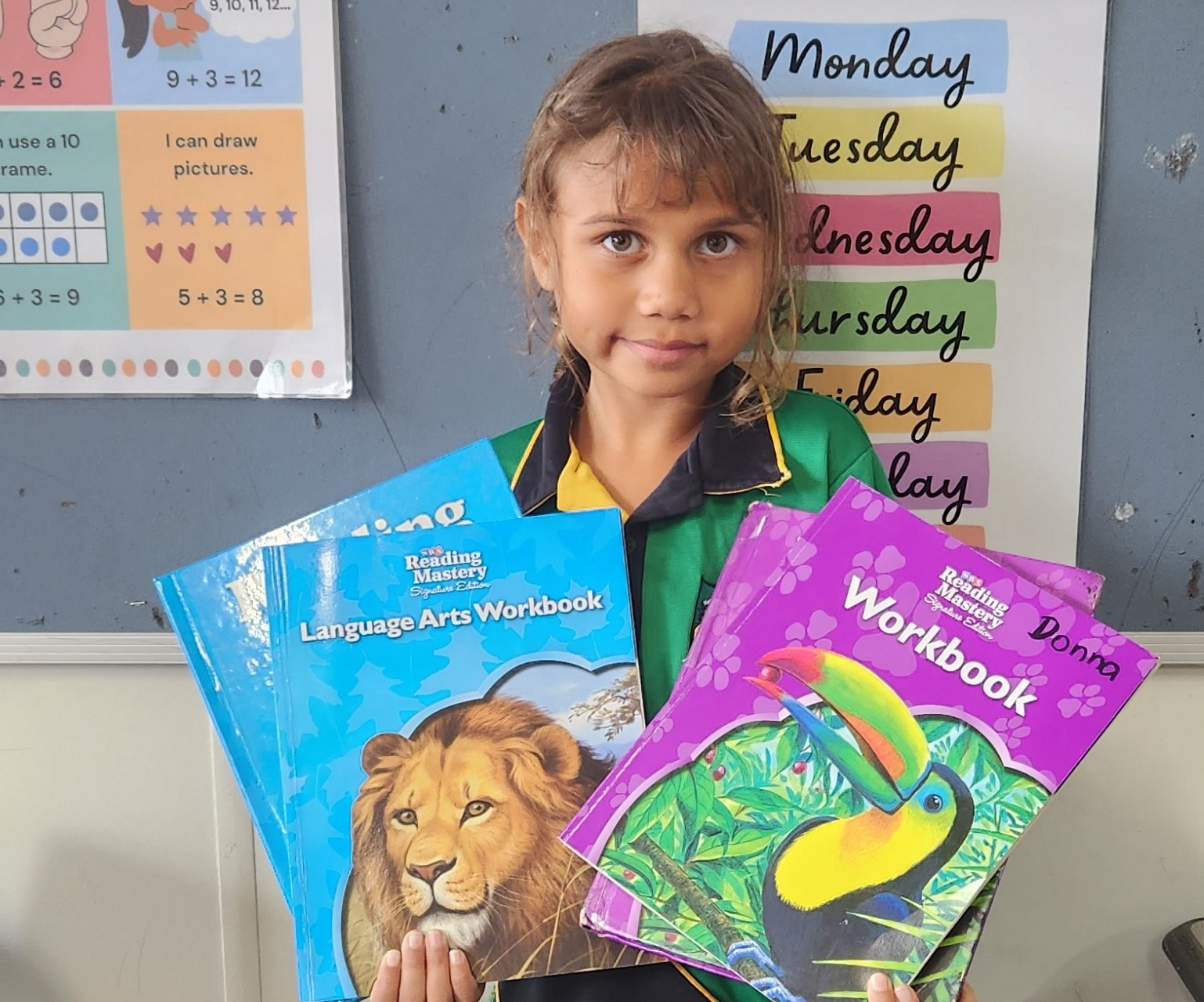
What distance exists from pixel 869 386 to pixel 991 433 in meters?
0.12

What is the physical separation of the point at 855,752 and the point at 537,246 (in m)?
0.42

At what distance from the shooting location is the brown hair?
0.66m

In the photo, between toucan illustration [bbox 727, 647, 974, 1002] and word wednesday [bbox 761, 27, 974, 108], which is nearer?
toucan illustration [bbox 727, 647, 974, 1002]

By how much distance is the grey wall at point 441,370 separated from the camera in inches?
33.0

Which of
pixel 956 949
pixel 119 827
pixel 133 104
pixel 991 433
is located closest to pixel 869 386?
pixel 991 433

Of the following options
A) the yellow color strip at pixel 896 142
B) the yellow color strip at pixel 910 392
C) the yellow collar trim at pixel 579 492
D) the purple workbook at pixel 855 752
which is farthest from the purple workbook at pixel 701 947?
the yellow color strip at pixel 896 142

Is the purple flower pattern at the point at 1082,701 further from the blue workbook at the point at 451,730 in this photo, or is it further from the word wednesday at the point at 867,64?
the word wednesday at the point at 867,64

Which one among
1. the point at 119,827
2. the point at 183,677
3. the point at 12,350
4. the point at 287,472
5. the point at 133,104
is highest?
the point at 133,104

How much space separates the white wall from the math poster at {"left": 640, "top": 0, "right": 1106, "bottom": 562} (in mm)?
270

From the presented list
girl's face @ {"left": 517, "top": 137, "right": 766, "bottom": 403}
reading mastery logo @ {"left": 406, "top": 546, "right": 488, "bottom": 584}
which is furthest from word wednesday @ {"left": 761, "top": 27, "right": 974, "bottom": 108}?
reading mastery logo @ {"left": 406, "top": 546, "right": 488, "bottom": 584}

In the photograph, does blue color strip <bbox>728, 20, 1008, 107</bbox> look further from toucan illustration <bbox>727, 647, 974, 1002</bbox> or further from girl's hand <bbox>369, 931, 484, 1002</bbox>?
girl's hand <bbox>369, 931, 484, 1002</bbox>

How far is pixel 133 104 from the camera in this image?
0.85 meters

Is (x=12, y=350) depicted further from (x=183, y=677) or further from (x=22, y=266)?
(x=183, y=677)

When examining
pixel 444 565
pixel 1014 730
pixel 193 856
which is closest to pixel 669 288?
pixel 444 565
